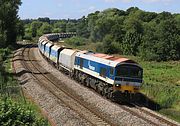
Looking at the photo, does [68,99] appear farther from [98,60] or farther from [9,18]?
[9,18]

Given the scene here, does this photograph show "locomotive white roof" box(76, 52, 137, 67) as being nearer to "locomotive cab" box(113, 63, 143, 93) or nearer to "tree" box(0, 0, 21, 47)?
"locomotive cab" box(113, 63, 143, 93)

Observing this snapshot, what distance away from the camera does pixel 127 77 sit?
29641 mm

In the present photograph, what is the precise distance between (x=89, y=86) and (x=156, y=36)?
3791 centimetres

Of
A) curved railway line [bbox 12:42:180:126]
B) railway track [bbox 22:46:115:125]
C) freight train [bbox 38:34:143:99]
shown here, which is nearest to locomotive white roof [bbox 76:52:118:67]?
freight train [bbox 38:34:143:99]

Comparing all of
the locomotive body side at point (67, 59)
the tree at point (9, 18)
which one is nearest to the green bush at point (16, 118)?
the locomotive body side at point (67, 59)

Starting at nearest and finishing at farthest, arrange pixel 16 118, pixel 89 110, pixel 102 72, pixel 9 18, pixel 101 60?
1. pixel 16 118
2. pixel 89 110
3. pixel 102 72
4. pixel 101 60
5. pixel 9 18

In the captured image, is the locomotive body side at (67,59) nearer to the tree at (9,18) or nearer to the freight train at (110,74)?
the freight train at (110,74)

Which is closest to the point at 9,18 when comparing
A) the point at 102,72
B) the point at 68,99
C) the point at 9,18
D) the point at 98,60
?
the point at 9,18

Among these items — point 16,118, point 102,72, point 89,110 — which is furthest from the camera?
point 102,72

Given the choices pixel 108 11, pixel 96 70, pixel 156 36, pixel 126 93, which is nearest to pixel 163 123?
pixel 126 93

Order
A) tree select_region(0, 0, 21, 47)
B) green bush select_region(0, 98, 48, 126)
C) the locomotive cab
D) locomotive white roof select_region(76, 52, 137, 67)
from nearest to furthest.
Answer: green bush select_region(0, 98, 48, 126), the locomotive cab, locomotive white roof select_region(76, 52, 137, 67), tree select_region(0, 0, 21, 47)

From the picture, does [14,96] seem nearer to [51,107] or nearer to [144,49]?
[51,107]

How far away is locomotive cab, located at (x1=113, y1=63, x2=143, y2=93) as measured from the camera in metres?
29.5

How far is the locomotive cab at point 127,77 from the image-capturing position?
29469 mm
